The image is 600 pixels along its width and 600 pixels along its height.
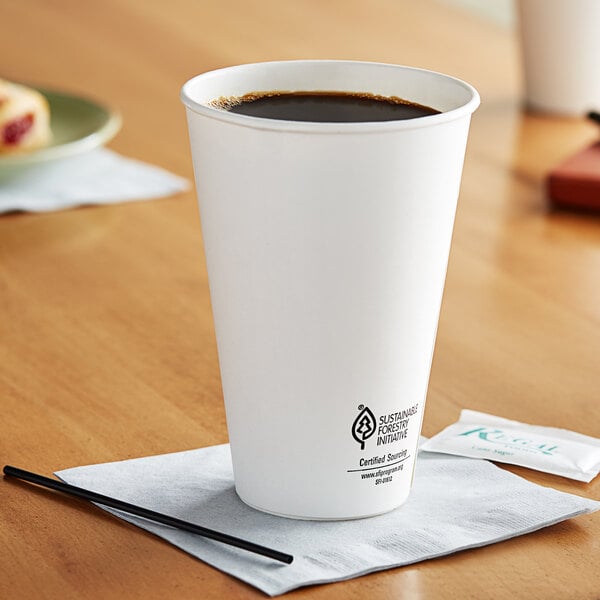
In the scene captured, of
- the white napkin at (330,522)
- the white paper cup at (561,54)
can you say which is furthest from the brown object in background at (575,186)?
the white napkin at (330,522)

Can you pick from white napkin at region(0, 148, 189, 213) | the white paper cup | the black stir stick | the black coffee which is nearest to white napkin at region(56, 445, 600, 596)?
the black stir stick

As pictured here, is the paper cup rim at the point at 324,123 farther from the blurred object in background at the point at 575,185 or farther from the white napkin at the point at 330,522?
the blurred object in background at the point at 575,185

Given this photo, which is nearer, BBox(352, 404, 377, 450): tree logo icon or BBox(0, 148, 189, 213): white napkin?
BBox(352, 404, 377, 450): tree logo icon

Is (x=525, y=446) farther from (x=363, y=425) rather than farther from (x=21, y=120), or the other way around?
(x=21, y=120)

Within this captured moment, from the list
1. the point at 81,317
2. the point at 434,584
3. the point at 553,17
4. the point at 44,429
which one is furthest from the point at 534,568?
the point at 553,17

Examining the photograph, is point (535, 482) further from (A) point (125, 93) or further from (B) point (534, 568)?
(A) point (125, 93)

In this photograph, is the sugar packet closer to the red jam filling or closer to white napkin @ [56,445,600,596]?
white napkin @ [56,445,600,596]

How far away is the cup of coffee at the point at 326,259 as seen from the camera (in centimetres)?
51

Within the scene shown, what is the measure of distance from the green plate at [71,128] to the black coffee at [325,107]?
21.1 inches

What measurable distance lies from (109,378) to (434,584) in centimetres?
30

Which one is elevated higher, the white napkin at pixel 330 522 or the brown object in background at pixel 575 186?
the white napkin at pixel 330 522

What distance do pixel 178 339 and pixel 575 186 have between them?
471 mm

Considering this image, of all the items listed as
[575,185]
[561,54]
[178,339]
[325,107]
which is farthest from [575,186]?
[325,107]

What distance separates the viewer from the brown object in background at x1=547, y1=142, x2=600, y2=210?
3.57ft
